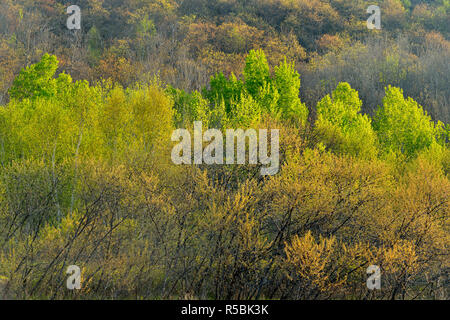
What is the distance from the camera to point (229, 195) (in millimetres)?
28438

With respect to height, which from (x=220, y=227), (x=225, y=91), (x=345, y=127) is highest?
(x=225, y=91)

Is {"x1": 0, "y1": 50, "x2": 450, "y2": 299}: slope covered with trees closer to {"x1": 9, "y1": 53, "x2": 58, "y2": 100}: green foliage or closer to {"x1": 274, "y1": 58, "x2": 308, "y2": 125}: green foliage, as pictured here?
{"x1": 274, "y1": 58, "x2": 308, "y2": 125}: green foliage

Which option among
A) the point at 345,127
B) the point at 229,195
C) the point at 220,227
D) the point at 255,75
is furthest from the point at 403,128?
the point at 220,227

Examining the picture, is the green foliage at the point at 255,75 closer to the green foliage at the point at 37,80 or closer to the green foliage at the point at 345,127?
the green foliage at the point at 345,127

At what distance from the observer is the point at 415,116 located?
127 feet

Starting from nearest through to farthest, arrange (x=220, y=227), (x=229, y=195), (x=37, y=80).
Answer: (x=220, y=227)
(x=229, y=195)
(x=37, y=80)

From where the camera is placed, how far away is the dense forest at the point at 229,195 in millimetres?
25469

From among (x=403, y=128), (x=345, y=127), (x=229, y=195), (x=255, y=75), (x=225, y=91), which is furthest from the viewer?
(x=225, y=91)

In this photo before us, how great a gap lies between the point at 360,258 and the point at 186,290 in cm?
874

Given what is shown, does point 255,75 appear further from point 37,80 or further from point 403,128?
point 37,80

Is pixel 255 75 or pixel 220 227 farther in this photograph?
pixel 255 75
